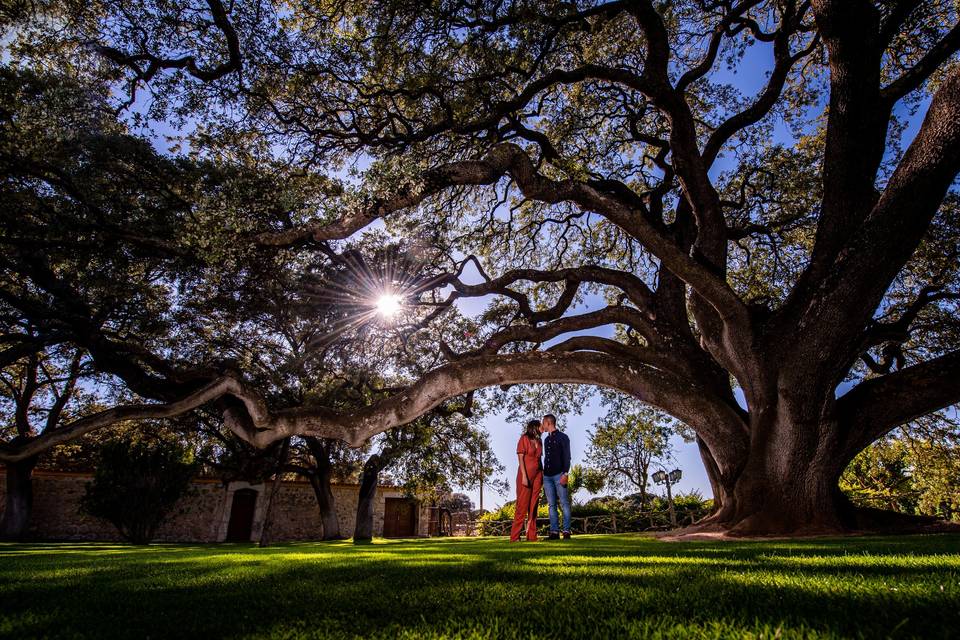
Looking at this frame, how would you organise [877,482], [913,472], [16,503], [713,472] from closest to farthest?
[713,472] → [913,472] → [16,503] → [877,482]

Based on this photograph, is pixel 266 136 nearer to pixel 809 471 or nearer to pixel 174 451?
pixel 809 471

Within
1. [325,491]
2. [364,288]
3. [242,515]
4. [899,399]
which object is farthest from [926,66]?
[242,515]

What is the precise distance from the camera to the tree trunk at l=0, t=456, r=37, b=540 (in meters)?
18.2

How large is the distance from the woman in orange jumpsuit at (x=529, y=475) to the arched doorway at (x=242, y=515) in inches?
886

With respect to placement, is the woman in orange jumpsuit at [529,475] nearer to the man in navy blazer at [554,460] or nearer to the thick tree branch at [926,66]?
the man in navy blazer at [554,460]

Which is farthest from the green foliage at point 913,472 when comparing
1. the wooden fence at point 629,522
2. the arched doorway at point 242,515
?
the arched doorway at point 242,515

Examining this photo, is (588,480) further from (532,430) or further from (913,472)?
(532,430)

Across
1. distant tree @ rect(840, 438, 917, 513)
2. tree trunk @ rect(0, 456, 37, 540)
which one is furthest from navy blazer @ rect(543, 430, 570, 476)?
tree trunk @ rect(0, 456, 37, 540)

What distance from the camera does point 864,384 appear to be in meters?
7.44

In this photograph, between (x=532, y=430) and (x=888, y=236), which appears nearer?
(x=888, y=236)

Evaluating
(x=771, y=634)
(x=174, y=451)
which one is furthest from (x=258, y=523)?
(x=771, y=634)

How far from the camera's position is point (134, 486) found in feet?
49.0

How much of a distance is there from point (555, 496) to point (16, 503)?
23.2 meters

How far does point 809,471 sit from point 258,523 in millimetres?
25740
